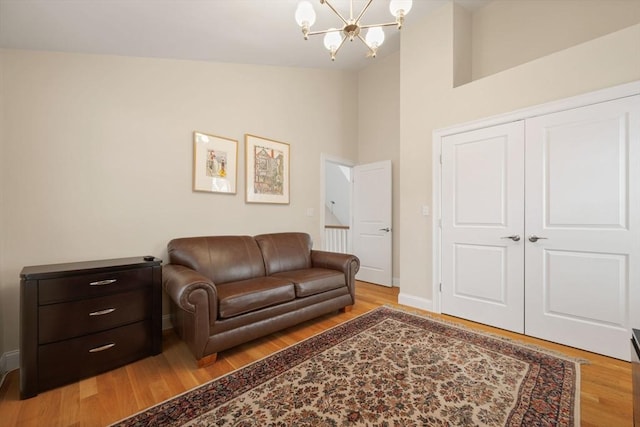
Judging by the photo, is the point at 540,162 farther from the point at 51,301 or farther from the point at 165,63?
the point at 51,301

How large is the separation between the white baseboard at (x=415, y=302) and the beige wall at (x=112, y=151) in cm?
190

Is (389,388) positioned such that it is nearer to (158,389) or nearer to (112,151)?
(158,389)

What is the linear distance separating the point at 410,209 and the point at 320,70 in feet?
8.22

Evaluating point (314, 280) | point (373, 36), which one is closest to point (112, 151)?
point (314, 280)

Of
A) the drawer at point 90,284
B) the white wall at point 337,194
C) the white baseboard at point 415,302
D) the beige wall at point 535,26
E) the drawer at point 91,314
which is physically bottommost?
the white baseboard at point 415,302

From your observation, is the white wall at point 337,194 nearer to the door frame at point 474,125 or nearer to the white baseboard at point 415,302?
the door frame at point 474,125

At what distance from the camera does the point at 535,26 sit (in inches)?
111

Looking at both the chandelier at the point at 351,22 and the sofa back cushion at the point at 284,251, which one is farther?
the sofa back cushion at the point at 284,251

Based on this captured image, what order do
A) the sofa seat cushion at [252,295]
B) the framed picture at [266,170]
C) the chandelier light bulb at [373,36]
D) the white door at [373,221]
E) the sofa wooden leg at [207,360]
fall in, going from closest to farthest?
the sofa wooden leg at [207,360], the sofa seat cushion at [252,295], the chandelier light bulb at [373,36], the framed picture at [266,170], the white door at [373,221]

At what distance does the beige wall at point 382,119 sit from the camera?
4195 mm

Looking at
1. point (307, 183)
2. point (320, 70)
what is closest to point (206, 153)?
point (307, 183)

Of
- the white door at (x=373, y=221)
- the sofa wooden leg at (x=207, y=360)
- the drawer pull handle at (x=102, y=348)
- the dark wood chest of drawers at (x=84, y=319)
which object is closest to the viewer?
the dark wood chest of drawers at (x=84, y=319)

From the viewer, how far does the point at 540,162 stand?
93.6 inches

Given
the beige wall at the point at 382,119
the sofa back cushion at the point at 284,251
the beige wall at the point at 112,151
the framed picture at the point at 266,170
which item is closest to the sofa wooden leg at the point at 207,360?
the sofa back cushion at the point at 284,251
